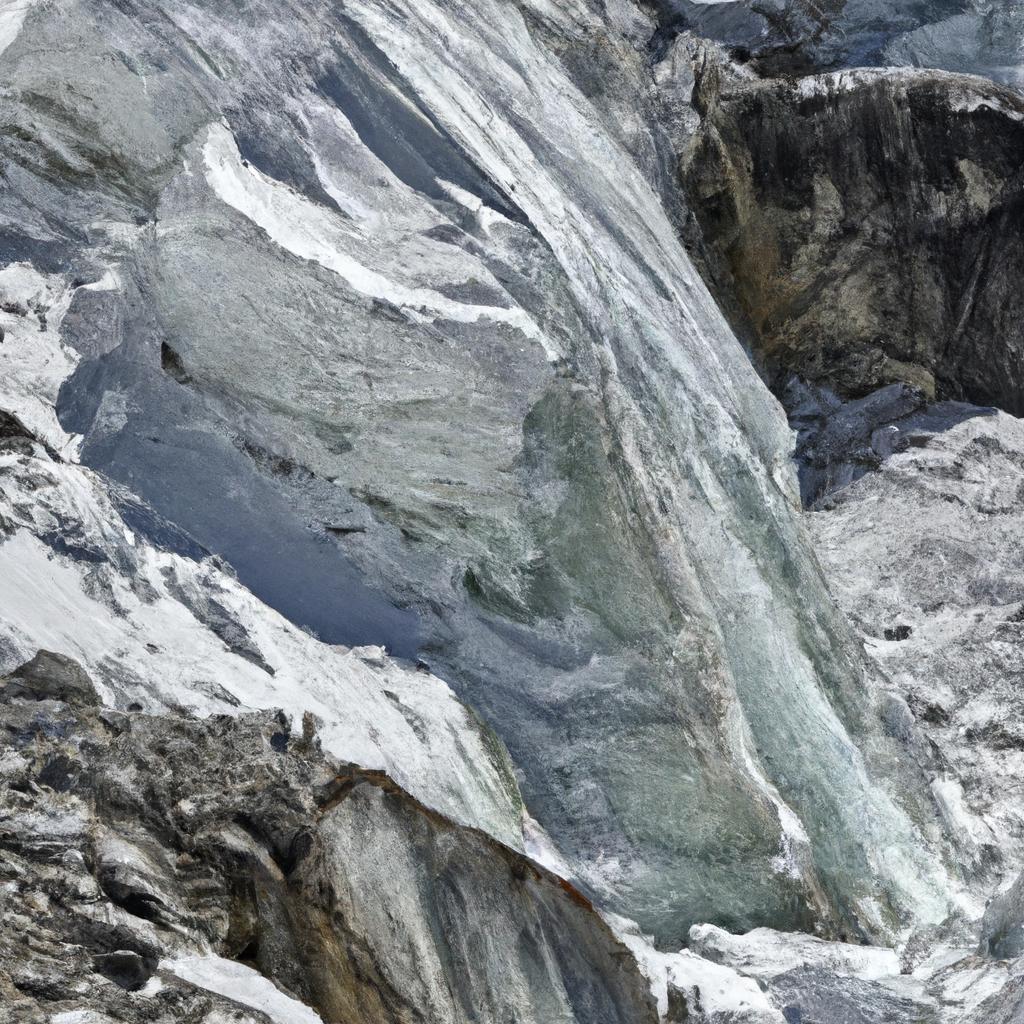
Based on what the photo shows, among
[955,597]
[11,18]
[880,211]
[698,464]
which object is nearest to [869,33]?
[880,211]

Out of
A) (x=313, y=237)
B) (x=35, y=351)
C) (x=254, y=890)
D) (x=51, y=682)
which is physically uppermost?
(x=313, y=237)

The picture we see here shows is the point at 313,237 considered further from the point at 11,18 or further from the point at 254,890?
the point at 254,890

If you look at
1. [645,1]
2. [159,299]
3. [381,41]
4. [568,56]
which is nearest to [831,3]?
[645,1]

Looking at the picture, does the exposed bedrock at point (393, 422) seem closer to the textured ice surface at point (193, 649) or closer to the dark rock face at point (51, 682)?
the textured ice surface at point (193, 649)

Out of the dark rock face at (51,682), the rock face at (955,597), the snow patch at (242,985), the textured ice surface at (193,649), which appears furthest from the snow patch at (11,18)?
the rock face at (955,597)

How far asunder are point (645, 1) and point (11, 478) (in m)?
7.28

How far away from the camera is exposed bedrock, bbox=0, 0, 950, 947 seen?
5301mm

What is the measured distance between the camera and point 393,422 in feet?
17.7

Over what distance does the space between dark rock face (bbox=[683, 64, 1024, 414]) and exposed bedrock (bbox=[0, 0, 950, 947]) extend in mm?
3467

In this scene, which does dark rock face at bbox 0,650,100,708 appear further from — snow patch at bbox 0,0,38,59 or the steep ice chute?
snow patch at bbox 0,0,38,59

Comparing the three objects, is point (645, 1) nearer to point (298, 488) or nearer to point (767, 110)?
point (767, 110)

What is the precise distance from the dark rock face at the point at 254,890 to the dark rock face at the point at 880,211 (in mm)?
5469

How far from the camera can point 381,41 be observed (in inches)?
238

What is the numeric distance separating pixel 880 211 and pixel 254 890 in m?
6.71
